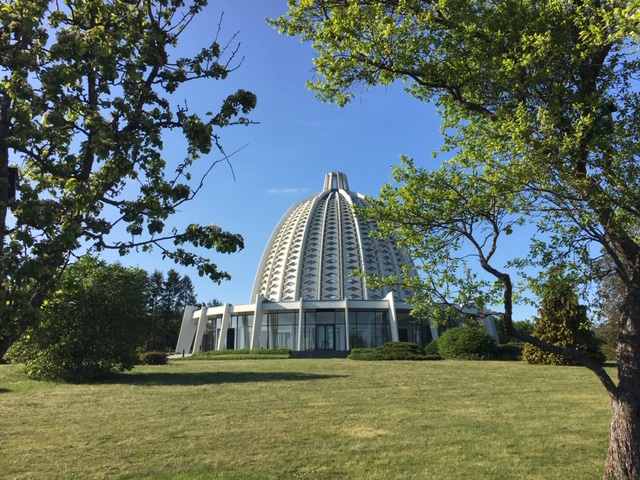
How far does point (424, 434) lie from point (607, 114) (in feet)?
19.6

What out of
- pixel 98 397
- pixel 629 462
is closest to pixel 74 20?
pixel 629 462

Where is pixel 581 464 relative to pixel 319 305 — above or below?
below

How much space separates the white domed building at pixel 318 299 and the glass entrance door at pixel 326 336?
0.11 meters

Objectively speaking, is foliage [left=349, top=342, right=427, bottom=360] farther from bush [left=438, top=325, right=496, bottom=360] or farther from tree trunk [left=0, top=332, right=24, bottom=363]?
tree trunk [left=0, top=332, right=24, bottom=363]

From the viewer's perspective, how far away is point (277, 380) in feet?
57.1

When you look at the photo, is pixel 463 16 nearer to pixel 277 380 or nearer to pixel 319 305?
pixel 277 380

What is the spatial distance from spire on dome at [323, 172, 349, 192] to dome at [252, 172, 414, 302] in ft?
26.1

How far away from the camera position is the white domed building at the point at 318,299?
5147 centimetres

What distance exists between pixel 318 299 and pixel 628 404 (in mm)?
53258

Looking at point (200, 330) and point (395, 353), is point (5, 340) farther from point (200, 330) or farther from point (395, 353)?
point (200, 330)

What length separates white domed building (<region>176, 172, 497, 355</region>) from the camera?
5147 centimetres

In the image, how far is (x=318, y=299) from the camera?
5884cm

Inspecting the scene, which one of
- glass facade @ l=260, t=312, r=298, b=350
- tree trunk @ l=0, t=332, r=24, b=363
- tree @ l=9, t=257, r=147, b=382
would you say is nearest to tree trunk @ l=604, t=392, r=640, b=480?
tree trunk @ l=0, t=332, r=24, b=363

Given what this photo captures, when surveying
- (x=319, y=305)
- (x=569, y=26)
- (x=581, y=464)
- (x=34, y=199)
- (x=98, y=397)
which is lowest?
(x=581, y=464)
